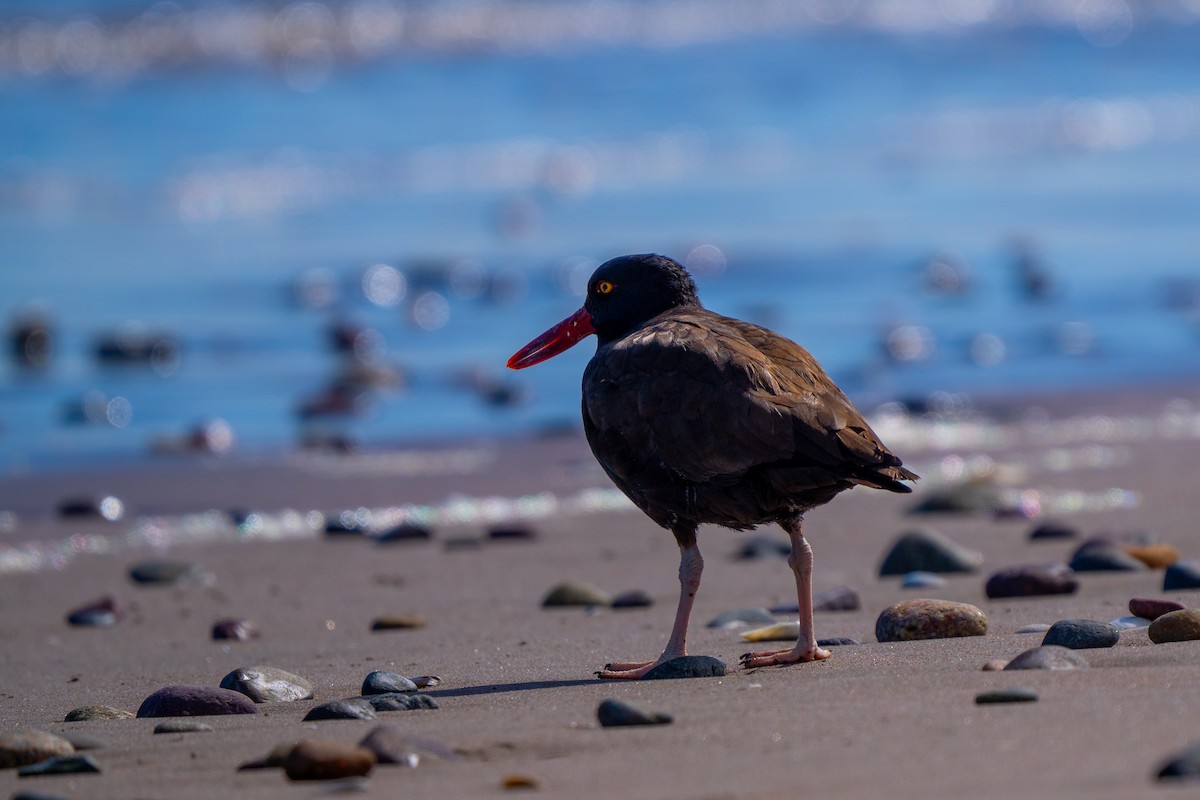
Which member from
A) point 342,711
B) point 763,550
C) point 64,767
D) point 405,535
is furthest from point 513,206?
point 64,767

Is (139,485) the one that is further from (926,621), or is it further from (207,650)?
(926,621)

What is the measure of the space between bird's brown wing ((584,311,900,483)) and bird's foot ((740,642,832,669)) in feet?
1.69

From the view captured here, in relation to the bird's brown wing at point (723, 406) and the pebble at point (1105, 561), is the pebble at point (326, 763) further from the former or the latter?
the pebble at point (1105, 561)

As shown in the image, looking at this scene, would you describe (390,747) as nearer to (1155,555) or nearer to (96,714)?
(96,714)

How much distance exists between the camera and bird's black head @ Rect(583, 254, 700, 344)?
5688mm

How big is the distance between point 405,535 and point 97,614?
1707mm

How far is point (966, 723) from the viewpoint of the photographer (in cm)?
366

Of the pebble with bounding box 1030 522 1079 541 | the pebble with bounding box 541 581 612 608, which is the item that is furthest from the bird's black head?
the pebble with bounding box 1030 522 1079 541

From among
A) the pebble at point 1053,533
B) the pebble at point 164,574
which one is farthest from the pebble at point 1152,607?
the pebble at point 164,574

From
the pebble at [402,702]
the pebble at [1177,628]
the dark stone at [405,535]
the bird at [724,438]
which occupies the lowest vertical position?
the pebble at [402,702]

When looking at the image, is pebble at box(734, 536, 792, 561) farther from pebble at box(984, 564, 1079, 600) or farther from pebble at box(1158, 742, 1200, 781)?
pebble at box(1158, 742, 1200, 781)

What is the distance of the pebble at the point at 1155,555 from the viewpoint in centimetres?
632

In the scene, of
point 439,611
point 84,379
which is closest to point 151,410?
point 84,379

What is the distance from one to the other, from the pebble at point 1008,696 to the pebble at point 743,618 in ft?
6.17
